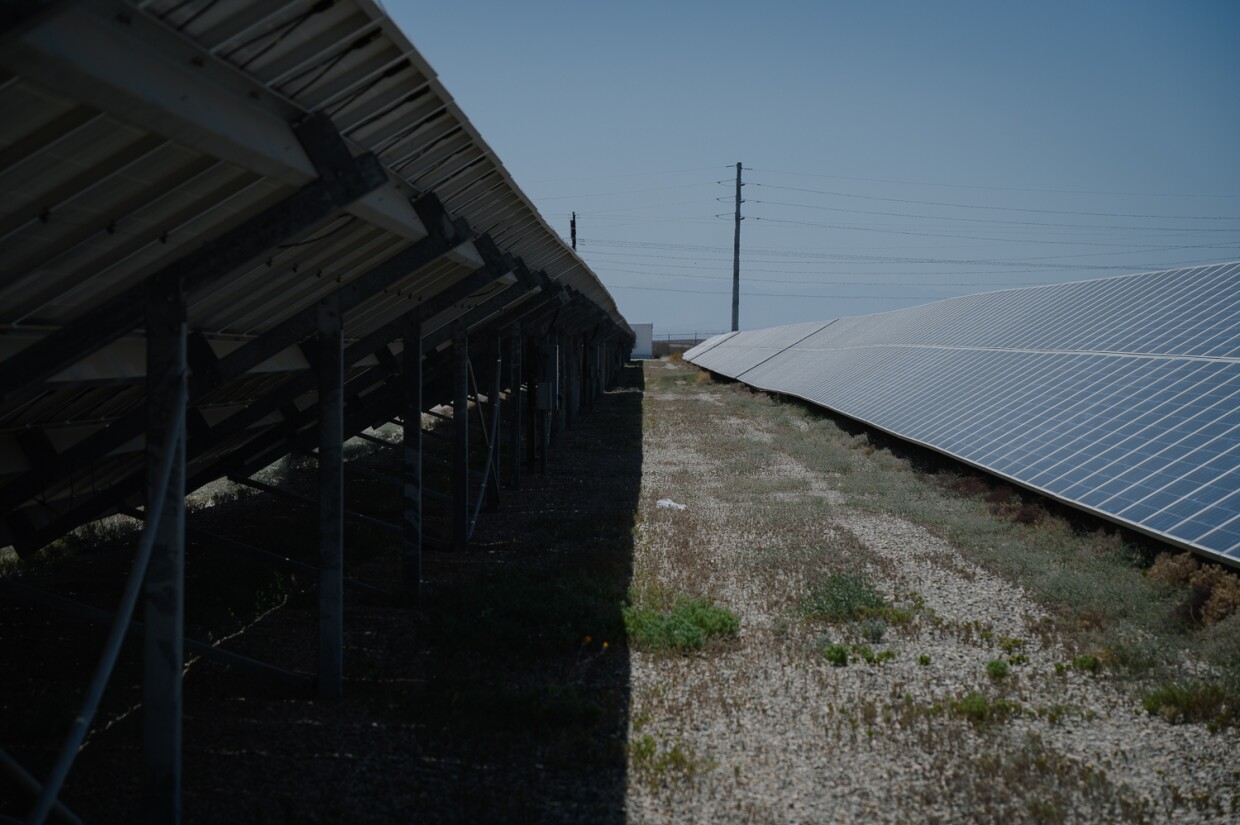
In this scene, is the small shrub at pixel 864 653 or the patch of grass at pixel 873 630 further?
the patch of grass at pixel 873 630

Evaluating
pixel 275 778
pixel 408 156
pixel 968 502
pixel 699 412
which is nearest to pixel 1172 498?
pixel 968 502

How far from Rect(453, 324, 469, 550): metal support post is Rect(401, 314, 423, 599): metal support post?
200 centimetres

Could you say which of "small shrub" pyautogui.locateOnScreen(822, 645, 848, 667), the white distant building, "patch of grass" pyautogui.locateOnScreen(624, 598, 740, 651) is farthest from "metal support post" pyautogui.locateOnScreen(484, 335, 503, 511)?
the white distant building

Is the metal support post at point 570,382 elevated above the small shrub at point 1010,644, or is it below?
above

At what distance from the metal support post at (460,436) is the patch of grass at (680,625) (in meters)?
3.54

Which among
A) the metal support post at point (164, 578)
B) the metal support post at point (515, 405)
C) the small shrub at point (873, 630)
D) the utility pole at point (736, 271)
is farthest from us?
the utility pole at point (736, 271)

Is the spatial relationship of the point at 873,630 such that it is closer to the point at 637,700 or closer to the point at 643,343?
the point at 637,700

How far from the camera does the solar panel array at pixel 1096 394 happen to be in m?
10.8

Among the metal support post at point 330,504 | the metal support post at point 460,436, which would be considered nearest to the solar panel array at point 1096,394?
the metal support post at point 460,436

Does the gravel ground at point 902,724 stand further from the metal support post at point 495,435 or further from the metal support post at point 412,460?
the metal support post at point 495,435

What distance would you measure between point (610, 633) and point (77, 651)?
4.36m

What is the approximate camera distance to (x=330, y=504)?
23.4ft

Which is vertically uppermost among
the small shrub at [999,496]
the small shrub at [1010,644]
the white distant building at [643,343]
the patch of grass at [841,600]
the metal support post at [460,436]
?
the white distant building at [643,343]

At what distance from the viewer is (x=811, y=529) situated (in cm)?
1330
